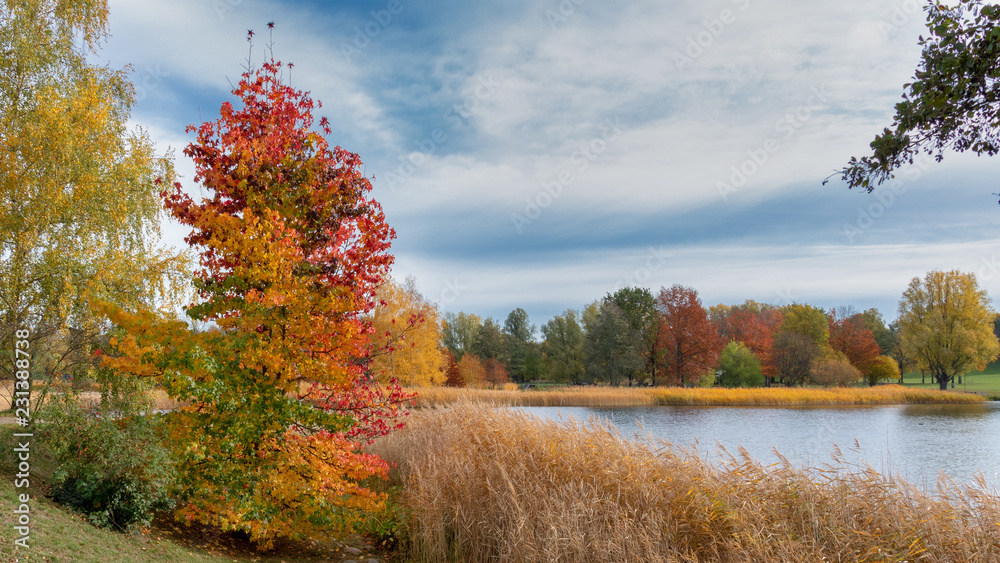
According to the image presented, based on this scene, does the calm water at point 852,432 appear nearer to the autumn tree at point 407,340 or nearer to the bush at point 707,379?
the autumn tree at point 407,340

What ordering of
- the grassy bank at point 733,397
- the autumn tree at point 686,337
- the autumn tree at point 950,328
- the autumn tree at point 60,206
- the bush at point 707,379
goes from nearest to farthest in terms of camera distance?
the autumn tree at point 60,206, the grassy bank at point 733,397, the autumn tree at point 950,328, the autumn tree at point 686,337, the bush at point 707,379

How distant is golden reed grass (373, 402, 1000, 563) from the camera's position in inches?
210

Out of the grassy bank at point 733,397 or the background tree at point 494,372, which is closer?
the grassy bank at point 733,397

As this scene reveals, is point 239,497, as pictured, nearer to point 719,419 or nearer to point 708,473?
point 708,473

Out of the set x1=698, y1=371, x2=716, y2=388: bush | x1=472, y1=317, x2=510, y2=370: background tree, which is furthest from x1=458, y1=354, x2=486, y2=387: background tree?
x1=698, y1=371, x2=716, y2=388: bush

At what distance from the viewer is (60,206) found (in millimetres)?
9734

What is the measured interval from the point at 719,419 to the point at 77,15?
93.0 ft

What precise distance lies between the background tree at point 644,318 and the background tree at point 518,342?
19358 millimetres

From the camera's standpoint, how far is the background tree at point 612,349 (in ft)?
165

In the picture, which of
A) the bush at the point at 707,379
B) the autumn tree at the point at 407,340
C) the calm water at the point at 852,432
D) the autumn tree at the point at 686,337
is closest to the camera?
the calm water at the point at 852,432

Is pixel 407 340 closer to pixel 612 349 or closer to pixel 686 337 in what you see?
pixel 612 349

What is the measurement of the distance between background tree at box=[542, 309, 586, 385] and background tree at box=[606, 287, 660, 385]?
844 cm

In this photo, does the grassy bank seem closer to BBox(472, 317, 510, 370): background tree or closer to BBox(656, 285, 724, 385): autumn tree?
BBox(656, 285, 724, 385): autumn tree

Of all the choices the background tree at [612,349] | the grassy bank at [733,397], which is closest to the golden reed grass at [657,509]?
the grassy bank at [733,397]
